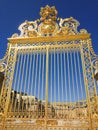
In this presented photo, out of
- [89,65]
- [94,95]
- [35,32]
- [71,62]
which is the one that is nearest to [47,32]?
[35,32]

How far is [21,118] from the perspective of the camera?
546 cm

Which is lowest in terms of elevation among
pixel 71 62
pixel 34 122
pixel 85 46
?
pixel 34 122

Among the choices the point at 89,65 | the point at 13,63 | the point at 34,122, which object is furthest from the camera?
the point at 13,63

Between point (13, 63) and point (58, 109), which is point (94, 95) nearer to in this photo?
point (58, 109)

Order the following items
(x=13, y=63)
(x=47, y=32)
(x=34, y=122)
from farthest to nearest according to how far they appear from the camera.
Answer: (x=47, y=32) → (x=13, y=63) → (x=34, y=122)

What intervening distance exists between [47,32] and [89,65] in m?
2.16

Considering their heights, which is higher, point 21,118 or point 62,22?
point 62,22

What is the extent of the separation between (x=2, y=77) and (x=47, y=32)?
244 centimetres

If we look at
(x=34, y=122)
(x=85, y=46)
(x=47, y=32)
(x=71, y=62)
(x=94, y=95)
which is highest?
(x=47, y=32)

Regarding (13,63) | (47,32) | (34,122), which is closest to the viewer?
(34,122)

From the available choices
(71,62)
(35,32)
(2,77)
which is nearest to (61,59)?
(71,62)

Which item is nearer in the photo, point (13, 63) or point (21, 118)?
point (21, 118)

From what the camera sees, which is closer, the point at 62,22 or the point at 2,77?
the point at 2,77

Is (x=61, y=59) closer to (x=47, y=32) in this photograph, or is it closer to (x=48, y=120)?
(x=47, y=32)
